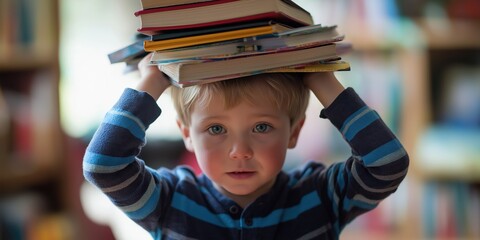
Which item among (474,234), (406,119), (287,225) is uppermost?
(287,225)

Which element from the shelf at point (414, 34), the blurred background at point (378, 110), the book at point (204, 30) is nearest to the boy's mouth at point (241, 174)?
the book at point (204, 30)

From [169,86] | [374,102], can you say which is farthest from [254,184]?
[374,102]

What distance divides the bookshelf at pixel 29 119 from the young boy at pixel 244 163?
1.55 metres

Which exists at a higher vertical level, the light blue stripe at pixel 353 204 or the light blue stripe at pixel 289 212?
the light blue stripe at pixel 353 204

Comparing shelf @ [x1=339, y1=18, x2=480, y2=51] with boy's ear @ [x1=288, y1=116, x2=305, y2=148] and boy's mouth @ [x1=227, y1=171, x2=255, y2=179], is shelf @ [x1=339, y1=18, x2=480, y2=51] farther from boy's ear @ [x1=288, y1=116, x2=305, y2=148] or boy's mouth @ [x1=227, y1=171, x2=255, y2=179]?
boy's mouth @ [x1=227, y1=171, x2=255, y2=179]

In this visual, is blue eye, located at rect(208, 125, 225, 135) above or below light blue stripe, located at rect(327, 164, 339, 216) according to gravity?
above

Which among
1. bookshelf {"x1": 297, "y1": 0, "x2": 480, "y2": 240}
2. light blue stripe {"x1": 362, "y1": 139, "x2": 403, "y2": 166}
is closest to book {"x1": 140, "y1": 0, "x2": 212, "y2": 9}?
light blue stripe {"x1": 362, "y1": 139, "x2": 403, "y2": 166}

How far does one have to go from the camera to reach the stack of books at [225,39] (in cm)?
86

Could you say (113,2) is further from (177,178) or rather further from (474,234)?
(177,178)

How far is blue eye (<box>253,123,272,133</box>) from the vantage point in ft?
3.12

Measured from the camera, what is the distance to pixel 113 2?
2.80 metres

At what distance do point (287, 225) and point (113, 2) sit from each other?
2.02 m

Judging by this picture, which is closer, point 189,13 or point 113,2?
point 189,13

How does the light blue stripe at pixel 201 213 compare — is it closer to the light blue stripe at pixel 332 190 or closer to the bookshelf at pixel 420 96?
the light blue stripe at pixel 332 190
